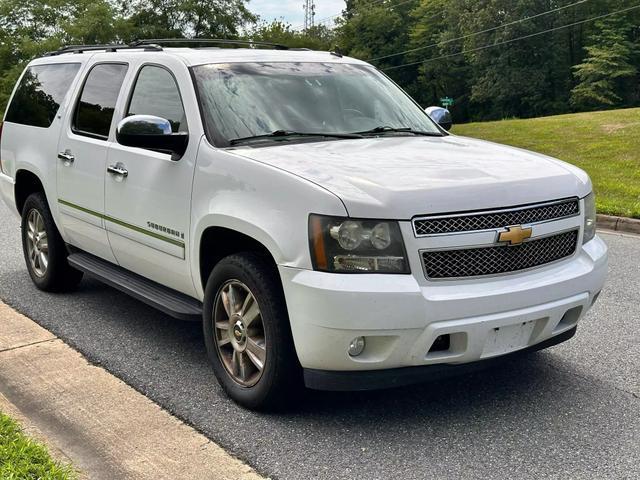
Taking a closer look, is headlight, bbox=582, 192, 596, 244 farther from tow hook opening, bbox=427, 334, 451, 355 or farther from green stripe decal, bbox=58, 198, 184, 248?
green stripe decal, bbox=58, 198, 184, 248

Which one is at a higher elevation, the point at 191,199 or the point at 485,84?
the point at 191,199

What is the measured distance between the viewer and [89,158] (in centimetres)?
528

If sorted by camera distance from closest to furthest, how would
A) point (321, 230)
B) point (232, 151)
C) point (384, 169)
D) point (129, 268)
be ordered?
1. point (321, 230)
2. point (384, 169)
3. point (232, 151)
4. point (129, 268)

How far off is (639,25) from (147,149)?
6777 cm

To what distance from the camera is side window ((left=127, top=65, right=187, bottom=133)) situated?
461 cm

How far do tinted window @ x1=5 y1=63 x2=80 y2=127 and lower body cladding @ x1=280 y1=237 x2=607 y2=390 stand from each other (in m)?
3.31

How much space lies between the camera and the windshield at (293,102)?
4.43 meters

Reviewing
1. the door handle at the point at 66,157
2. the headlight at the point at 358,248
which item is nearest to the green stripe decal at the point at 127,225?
the door handle at the point at 66,157

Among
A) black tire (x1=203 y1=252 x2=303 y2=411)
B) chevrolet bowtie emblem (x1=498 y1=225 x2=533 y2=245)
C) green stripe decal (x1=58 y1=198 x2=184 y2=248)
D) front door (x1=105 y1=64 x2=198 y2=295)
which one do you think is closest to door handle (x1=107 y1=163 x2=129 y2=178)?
front door (x1=105 y1=64 x2=198 y2=295)

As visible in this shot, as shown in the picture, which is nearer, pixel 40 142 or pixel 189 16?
pixel 40 142

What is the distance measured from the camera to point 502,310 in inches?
139

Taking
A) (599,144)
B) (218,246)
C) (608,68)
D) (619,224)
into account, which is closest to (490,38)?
(608,68)

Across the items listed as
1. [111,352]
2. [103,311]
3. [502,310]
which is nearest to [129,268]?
[111,352]

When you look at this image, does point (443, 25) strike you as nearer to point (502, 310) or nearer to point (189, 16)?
point (189, 16)
